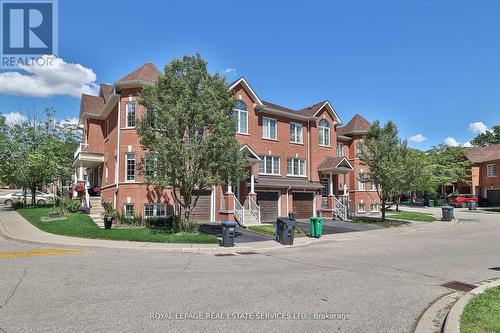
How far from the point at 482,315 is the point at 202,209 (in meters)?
20.6

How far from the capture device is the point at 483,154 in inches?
2285

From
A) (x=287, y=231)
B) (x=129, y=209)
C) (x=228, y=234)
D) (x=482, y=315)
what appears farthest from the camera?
(x=129, y=209)

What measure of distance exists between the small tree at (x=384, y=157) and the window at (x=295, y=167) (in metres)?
4.99

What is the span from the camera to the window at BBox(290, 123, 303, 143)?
31.4 meters

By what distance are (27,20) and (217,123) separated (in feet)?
33.9

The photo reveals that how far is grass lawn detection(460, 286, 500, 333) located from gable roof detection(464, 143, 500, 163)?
177 ft

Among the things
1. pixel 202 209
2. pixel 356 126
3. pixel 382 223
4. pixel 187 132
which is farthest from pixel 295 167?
pixel 187 132

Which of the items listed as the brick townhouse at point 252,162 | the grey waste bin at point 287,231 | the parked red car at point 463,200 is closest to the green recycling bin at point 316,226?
the grey waste bin at point 287,231

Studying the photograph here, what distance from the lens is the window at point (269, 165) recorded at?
95.2ft

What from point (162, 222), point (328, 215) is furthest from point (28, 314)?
point (328, 215)

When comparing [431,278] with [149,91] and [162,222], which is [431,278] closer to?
[149,91]

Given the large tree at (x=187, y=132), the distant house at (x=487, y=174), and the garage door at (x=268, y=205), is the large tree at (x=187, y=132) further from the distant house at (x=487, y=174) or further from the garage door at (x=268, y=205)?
the distant house at (x=487, y=174)

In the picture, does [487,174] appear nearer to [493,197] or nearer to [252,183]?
[493,197]

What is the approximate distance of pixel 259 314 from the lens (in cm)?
655
